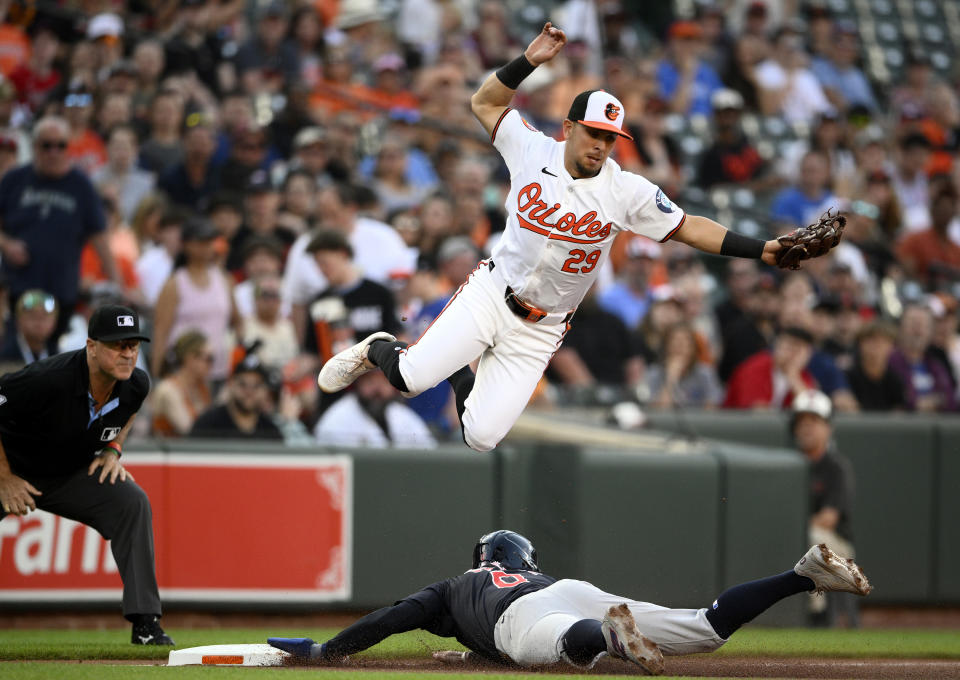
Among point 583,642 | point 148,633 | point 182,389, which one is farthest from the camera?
point 182,389

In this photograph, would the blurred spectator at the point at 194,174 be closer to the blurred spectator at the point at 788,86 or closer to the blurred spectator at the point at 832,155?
the blurred spectator at the point at 832,155

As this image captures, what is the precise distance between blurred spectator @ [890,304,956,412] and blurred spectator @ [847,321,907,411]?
4.9 inches

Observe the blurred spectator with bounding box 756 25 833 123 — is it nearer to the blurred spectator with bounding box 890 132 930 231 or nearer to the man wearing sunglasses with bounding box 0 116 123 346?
the blurred spectator with bounding box 890 132 930 231

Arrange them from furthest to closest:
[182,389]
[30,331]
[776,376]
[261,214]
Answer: [776,376] < [261,214] < [182,389] < [30,331]

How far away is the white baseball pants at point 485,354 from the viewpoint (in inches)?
282

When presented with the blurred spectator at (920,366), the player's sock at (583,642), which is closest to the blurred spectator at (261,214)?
the blurred spectator at (920,366)

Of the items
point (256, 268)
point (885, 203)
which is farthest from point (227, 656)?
point (885, 203)

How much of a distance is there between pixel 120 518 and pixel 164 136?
5.50m

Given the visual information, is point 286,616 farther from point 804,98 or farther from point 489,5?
point 804,98

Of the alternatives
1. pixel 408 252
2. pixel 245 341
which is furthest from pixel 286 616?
pixel 408 252

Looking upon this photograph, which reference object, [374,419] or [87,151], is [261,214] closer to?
[87,151]

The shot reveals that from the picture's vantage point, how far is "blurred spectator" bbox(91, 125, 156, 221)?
37.8 ft

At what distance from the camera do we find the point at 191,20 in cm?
1343

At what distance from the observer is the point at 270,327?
10500 millimetres
